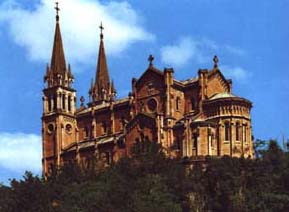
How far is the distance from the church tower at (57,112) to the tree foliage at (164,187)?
19.3m

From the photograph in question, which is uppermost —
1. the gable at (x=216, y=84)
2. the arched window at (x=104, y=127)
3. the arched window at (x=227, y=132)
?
the gable at (x=216, y=84)

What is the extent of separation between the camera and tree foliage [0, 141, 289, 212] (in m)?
73.2

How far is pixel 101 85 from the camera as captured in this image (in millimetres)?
123125

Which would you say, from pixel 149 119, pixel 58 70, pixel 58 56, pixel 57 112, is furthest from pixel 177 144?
pixel 58 56

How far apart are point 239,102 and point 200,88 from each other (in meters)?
5.62

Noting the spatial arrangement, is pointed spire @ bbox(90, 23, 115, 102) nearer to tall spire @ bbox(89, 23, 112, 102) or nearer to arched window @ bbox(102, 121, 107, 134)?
tall spire @ bbox(89, 23, 112, 102)

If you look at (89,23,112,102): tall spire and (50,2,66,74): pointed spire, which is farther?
(89,23,112,102): tall spire

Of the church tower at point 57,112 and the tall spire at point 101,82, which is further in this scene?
the tall spire at point 101,82

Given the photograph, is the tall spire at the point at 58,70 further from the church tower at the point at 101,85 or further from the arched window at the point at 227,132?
the arched window at the point at 227,132

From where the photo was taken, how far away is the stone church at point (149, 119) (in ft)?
293

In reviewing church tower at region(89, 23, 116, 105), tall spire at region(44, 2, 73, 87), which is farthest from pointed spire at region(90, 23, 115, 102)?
tall spire at region(44, 2, 73, 87)

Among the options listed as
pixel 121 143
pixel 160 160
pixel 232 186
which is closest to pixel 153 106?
pixel 121 143

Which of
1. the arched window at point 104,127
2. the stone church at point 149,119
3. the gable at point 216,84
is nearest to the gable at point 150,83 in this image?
the stone church at point 149,119

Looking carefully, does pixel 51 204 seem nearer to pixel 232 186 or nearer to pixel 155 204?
pixel 155 204
